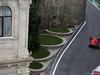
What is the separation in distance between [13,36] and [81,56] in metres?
14.9

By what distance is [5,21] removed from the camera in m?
21.7

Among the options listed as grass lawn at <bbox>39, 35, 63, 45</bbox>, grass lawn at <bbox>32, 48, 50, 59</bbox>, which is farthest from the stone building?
grass lawn at <bbox>39, 35, 63, 45</bbox>

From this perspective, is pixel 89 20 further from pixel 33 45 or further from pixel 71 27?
pixel 33 45

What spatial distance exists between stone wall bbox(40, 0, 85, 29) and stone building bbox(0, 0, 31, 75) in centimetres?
2210

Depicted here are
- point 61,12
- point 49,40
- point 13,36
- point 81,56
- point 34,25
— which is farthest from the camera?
point 61,12

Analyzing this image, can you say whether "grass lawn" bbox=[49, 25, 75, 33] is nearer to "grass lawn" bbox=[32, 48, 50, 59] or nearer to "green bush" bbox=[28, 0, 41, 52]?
"grass lawn" bbox=[32, 48, 50, 59]

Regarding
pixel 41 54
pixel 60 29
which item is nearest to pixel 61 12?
pixel 60 29

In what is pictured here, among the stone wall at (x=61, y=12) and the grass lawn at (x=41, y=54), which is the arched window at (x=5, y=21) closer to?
the grass lawn at (x=41, y=54)

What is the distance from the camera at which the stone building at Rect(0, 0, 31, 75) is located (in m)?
21.5

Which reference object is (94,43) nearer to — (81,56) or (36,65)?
(81,56)

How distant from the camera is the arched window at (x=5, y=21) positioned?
70.4ft

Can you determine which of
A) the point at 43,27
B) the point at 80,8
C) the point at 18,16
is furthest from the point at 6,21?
the point at 80,8

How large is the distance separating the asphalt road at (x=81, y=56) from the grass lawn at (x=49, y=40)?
2093 mm

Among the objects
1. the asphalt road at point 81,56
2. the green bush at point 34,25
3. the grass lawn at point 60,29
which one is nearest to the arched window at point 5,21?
the green bush at point 34,25
